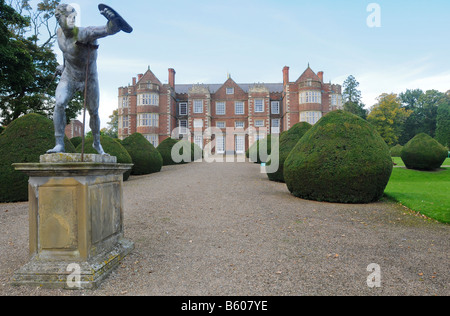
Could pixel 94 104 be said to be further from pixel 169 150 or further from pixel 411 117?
pixel 411 117

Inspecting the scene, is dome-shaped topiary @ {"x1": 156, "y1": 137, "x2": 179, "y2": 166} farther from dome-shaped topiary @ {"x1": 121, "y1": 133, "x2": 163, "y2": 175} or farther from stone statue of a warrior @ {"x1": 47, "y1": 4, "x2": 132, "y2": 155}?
stone statue of a warrior @ {"x1": 47, "y1": 4, "x2": 132, "y2": 155}

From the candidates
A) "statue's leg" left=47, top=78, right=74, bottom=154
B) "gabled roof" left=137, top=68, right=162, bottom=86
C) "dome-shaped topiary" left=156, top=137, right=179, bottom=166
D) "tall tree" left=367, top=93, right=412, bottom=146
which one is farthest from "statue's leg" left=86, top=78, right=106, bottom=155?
"tall tree" left=367, top=93, right=412, bottom=146

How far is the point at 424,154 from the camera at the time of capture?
17766 mm

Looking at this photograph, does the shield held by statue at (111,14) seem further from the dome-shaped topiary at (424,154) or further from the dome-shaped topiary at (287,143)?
the dome-shaped topiary at (424,154)

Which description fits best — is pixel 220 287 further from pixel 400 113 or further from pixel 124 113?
pixel 400 113

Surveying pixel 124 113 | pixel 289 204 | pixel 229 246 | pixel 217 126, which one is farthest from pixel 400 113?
pixel 229 246

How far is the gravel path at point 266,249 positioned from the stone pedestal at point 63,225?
0.52 feet

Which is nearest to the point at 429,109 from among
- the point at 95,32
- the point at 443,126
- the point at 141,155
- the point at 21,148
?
the point at 443,126

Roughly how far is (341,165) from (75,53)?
21.1ft

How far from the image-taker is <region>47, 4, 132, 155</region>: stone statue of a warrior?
336 centimetres

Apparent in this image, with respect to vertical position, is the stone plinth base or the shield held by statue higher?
the shield held by statue

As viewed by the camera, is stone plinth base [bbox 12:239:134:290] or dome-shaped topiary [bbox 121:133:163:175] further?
dome-shaped topiary [bbox 121:133:163:175]

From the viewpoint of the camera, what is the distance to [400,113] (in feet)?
142
